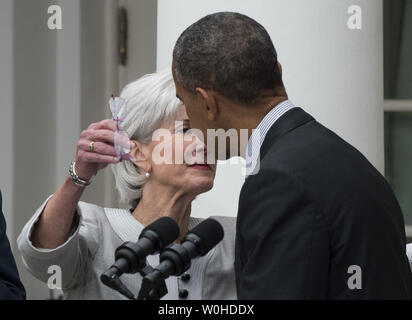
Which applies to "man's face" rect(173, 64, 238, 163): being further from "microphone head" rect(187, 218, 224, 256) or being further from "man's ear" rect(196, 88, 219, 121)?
"microphone head" rect(187, 218, 224, 256)

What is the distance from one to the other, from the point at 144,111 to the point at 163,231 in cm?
98

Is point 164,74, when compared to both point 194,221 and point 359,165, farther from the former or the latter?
point 359,165

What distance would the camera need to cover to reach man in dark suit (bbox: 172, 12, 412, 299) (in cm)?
178

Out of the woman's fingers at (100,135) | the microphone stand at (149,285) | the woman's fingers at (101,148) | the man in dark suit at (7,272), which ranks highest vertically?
the woman's fingers at (100,135)

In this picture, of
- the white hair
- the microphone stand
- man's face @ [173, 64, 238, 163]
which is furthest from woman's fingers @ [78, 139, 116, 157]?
the microphone stand

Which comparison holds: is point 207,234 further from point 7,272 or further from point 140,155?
point 140,155

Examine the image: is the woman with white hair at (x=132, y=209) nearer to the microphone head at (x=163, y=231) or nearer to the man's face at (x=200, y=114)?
the man's face at (x=200, y=114)

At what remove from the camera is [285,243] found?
177 centimetres

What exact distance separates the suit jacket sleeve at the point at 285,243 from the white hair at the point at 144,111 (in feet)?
3.35

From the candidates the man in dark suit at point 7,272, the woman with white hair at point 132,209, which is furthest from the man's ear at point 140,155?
the man in dark suit at point 7,272

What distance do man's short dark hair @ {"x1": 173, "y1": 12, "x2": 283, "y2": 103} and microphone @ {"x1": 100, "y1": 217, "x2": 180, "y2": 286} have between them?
13.2 inches

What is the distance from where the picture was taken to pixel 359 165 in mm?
1907

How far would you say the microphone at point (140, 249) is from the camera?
178 centimetres

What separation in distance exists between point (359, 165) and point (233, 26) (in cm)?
42
